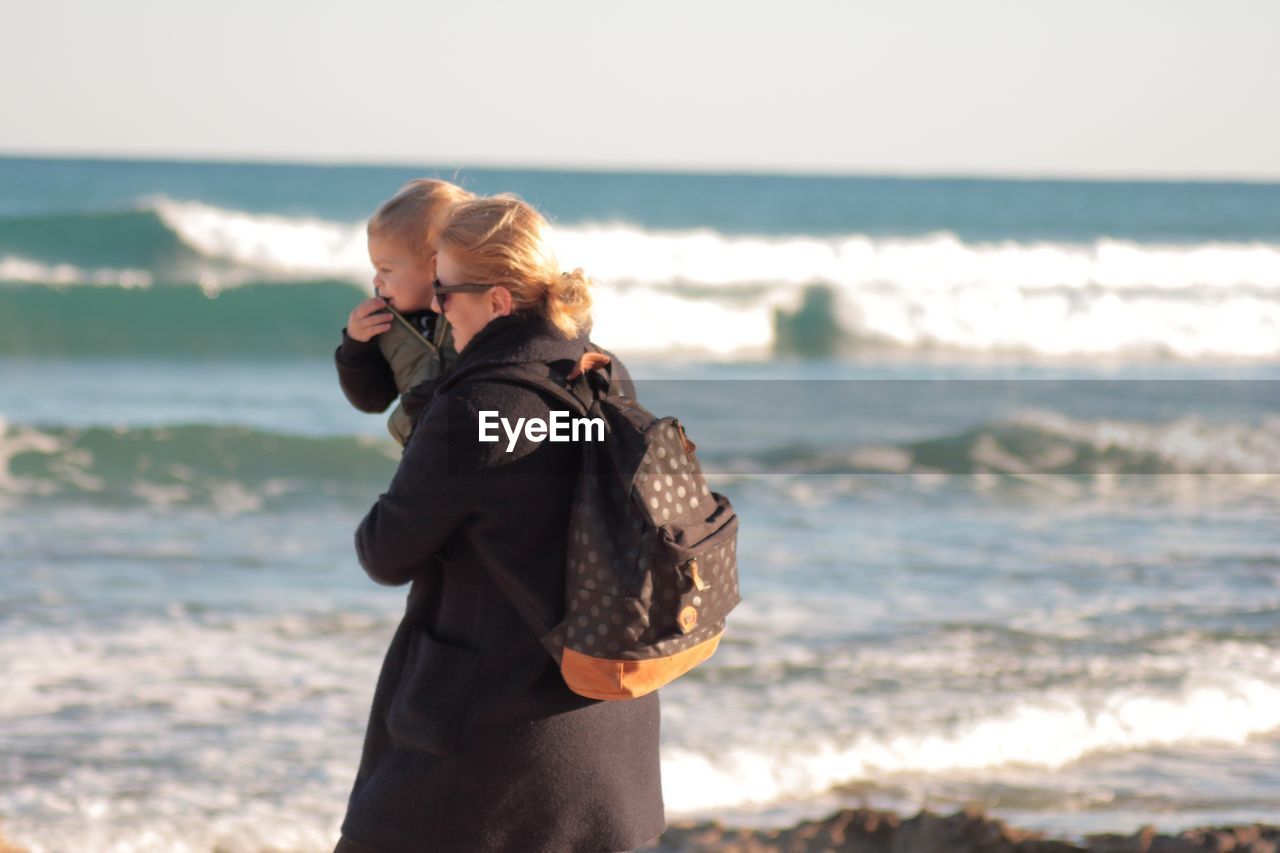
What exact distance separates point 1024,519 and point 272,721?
5181mm

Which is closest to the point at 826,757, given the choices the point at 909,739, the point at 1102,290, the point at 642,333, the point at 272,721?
the point at 909,739

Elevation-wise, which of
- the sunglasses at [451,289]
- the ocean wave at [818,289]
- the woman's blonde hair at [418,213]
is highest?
the woman's blonde hair at [418,213]

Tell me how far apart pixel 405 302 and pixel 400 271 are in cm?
5

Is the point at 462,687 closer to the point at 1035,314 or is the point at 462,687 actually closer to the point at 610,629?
the point at 610,629

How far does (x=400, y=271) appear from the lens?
2.26 metres

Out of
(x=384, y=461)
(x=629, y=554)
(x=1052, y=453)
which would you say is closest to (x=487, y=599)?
(x=629, y=554)

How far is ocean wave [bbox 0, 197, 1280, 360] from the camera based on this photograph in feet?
67.2

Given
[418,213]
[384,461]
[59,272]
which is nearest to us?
[418,213]

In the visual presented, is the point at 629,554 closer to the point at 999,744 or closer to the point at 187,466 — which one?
the point at 999,744

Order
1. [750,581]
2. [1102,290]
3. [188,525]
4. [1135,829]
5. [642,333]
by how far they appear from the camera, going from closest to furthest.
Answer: [1135,829]
[750,581]
[188,525]
[642,333]
[1102,290]

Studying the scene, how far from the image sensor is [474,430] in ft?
6.45

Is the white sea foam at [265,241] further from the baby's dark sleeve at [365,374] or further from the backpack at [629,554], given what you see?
the backpack at [629,554]

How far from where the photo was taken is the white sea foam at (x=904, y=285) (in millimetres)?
20641

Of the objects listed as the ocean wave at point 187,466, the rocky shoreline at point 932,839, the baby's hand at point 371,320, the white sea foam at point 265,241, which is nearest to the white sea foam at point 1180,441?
the ocean wave at point 187,466
